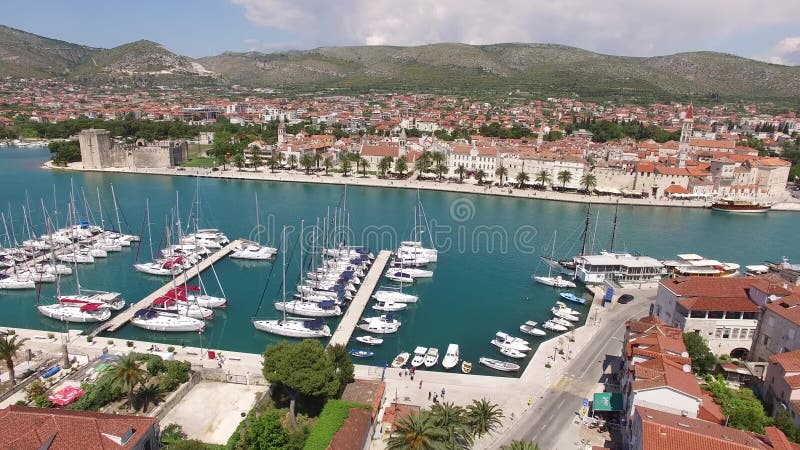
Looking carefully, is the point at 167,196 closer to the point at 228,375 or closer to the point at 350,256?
the point at 350,256

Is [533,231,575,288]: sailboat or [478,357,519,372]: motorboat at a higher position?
[533,231,575,288]: sailboat

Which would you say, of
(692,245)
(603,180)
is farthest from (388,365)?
(603,180)

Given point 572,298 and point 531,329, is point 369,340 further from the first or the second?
point 572,298

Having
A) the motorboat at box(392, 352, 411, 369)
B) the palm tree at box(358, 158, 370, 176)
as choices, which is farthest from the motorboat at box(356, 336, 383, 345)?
the palm tree at box(358, 158, 370, 176)

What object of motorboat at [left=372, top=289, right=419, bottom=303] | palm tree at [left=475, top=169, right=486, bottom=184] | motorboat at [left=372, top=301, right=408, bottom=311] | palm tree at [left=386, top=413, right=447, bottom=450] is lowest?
motorboat at [left=372, top=301, right=408, bottom=311]

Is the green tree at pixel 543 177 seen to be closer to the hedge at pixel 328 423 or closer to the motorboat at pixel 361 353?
the motorboat at pixel 361 353

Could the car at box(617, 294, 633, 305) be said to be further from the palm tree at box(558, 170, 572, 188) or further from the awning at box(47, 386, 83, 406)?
the palm tree at box(558, 170, 572, 188)
